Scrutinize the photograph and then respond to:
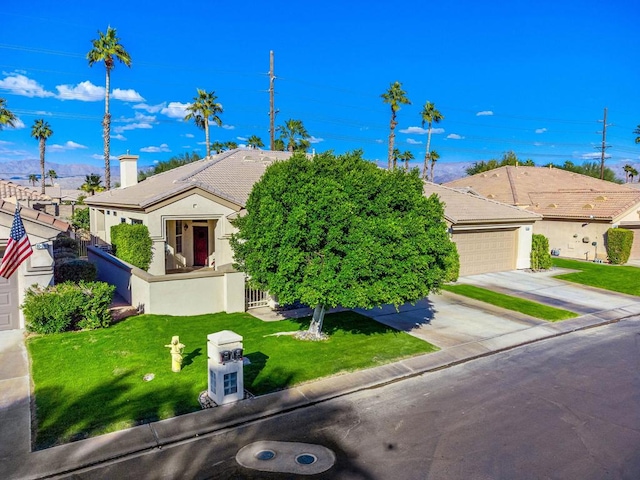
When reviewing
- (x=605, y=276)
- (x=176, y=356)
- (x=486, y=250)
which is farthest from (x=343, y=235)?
(x=605, y=276)

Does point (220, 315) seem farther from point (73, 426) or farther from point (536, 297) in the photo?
point (536, 297)

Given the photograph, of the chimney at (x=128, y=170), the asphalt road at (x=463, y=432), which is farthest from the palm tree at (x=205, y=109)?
the asphalt road at (x=463, y=432)

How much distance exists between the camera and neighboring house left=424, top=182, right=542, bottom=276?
23234 millimetres

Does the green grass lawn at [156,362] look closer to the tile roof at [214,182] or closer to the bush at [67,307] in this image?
the bush at [67,307]

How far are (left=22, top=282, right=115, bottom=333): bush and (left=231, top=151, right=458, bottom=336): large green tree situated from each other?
4.43m

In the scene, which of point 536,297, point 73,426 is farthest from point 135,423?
point 536,297

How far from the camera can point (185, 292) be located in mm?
14711

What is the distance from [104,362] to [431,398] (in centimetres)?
723

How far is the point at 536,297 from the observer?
1925 centimetres

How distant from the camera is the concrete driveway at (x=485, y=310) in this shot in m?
14.1

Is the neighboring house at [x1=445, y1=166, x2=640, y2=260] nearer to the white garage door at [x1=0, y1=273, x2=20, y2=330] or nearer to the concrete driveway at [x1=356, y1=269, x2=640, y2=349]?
the concrete driveway at [x1=356, y1=269, x2=640, y2=349]

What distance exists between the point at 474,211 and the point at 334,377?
54.3 feet

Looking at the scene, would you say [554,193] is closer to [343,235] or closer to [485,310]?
[485,310]

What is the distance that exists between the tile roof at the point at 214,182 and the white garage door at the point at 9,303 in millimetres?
6030
